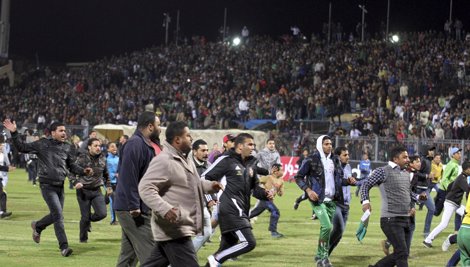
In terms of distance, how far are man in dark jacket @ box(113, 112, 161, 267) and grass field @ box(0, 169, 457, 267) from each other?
386 centimetres

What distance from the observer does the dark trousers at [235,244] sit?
1089 cm

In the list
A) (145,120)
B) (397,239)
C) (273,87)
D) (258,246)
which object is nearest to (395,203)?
(397,239)

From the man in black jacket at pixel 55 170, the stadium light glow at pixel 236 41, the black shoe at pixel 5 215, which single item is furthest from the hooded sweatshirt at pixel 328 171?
the stadium light glow at pixel 236 41

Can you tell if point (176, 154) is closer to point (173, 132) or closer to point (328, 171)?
point (173, 132)

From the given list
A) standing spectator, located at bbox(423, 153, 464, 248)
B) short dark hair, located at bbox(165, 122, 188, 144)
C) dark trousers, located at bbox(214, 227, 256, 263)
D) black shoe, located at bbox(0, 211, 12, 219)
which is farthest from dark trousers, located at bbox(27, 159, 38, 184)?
short dark hair, located at bbox(165, 122, 188, 144)

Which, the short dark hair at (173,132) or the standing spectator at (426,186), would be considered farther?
the standing spectator at (426,186)

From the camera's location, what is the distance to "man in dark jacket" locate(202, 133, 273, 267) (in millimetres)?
11203

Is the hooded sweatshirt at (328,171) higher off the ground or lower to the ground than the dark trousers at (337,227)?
higher

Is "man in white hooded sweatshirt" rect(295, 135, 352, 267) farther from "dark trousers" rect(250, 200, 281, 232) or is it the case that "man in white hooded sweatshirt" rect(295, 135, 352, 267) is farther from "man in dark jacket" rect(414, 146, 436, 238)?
"dark trousers" rect(250, 200, 281, 232)

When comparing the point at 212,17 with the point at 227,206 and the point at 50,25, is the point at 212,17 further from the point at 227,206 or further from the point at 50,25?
the point at 227,206

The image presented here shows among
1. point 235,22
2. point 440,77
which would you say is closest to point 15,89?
point 235,22

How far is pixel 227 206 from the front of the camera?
37.4ft

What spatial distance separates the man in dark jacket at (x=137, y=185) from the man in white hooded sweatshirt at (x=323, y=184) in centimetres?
415

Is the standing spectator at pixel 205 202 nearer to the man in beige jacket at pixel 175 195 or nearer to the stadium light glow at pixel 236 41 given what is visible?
the man in beige jacket at pixel 175 195
